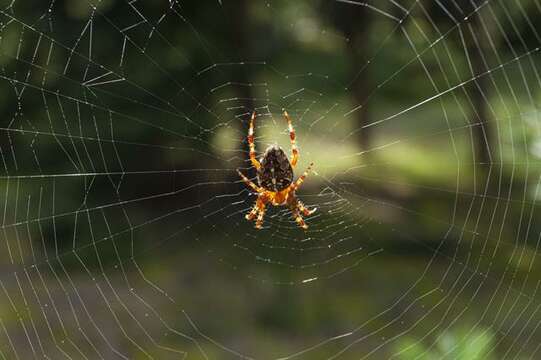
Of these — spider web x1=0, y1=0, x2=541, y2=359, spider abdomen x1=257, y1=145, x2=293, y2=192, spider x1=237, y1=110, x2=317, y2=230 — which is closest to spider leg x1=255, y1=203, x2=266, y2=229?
spider x1=237, y1=110, x2=317, y2=230

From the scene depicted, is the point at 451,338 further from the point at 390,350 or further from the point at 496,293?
the point at 496,293

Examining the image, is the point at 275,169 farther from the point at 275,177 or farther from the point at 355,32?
the point at 355,32

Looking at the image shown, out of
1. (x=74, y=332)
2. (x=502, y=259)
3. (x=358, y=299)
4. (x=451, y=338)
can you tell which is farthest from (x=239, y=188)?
(x=451, y=338)

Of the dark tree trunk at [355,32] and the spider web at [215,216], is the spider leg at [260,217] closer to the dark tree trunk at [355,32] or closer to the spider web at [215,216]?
the spider web at [215,216]

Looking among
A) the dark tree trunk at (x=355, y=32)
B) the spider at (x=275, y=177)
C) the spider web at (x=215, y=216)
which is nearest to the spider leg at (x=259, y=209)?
the spider at (x=275, y=177)

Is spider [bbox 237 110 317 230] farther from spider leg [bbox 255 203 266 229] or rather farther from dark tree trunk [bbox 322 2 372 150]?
dark tree trunk [bbox 322 2 372 150]

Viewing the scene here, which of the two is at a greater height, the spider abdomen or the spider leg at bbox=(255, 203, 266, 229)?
the spider abdomen
